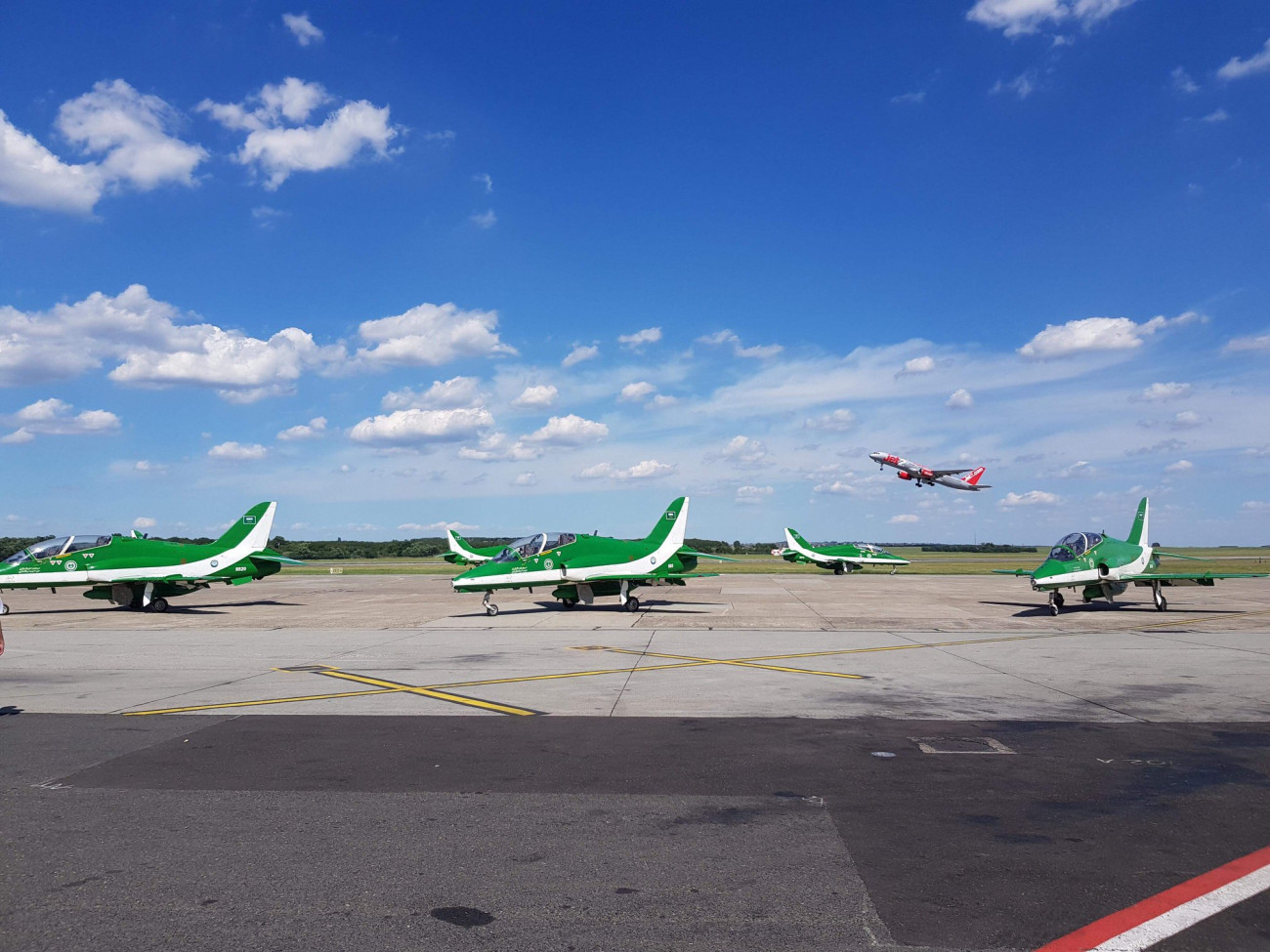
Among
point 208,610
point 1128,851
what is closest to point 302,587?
point 208,610

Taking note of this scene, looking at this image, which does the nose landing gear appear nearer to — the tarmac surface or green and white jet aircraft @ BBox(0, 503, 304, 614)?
the tarmac surface

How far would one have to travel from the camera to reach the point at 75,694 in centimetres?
1334

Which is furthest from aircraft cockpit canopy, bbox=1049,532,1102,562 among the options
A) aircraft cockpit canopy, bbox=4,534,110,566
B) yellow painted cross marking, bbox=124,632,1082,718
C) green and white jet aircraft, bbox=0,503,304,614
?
aircraft cockpit canopy, bbox=4,534,110,566

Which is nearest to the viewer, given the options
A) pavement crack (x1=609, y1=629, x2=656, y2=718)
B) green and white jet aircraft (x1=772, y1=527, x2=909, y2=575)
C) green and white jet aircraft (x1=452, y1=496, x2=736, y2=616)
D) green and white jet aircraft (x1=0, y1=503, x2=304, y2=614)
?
pavement crack (x1=609, y1=629, x2=656, y2=718)

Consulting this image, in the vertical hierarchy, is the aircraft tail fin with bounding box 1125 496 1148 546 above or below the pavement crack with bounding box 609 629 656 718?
above

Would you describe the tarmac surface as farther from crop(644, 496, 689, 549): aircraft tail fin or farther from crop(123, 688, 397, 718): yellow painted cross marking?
crop(644, 496, 689, 549): aircraft tail fin

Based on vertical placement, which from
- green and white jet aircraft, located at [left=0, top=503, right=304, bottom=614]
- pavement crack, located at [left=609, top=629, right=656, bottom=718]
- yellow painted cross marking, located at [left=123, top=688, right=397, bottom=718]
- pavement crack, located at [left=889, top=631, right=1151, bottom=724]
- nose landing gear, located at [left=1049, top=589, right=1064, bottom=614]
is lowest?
yellow painted cross marking, located at [left=123, top=688, right=397, bottom=718]

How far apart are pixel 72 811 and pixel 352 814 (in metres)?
2.47

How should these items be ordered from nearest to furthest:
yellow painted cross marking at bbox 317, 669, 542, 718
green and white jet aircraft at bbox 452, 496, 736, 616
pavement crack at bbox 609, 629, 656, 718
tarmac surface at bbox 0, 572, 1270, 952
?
tarmac surface at bbox 0, 572, 1270, 952
yellow painted cross marking at bbox 317, 669, 542, 718
pavement crack at bbox 609, 629, 656, 718
green and white jet aircraft at bbox 452, 496, 736, 616

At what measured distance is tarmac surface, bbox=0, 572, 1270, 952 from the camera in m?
5.05

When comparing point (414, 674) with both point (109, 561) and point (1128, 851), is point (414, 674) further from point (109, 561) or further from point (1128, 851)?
point (109, 561)

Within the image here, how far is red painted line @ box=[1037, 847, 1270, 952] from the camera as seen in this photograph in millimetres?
4688

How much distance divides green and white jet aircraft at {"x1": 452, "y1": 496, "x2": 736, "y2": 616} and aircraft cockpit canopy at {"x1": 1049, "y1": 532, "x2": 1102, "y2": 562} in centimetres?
1303

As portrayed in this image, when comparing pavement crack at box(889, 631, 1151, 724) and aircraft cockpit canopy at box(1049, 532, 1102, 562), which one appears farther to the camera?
aircraft cockpit canopy at box(1049, 532, 1102, 562)
